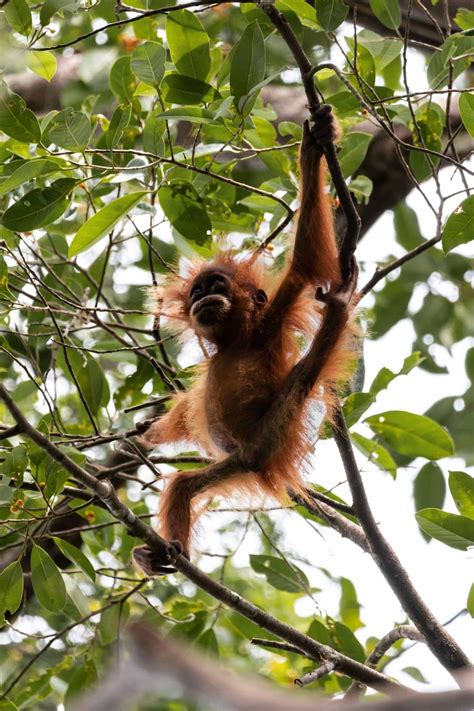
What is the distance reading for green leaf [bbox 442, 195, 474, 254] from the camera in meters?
3.94

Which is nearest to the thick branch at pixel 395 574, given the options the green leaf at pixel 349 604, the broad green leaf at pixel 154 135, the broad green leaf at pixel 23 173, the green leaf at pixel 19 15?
the broad green leaf at pixel 154 135

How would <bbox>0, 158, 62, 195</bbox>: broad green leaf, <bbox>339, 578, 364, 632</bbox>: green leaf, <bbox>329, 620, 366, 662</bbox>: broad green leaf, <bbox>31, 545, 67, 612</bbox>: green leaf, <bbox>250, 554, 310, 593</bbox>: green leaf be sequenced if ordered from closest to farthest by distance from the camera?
<bbox>0, 158, 62, 195</bbox>: broad green leaf, <bbox>31, 545, 67, 612</bbox>: green leaf, <bbox>329, 620, 366, 662</bbox>: broad green leaf, <bbox>250, 554, 310, 593</bbox>: green leaf, <bbox>339, 578, 364, 632</bbox>: green leaf

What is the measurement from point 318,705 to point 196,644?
15.0 feet

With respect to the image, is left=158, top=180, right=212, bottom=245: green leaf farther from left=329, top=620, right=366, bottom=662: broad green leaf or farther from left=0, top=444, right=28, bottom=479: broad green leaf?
left=329, top=620, right=366, bottom=662: broad green leaf

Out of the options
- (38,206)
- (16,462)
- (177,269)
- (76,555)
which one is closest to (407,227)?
(177,269)

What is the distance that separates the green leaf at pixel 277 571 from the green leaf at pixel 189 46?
9.66 ft

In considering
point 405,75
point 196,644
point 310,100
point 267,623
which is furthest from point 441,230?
point 196,644

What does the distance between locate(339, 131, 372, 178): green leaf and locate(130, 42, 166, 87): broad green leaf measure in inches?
53.5

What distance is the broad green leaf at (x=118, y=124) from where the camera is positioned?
13.9 feet

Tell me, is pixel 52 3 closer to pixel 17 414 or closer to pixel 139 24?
pixel 139 24

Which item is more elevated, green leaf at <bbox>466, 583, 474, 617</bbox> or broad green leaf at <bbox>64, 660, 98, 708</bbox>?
broad green leaf at <bbox>64, 660, 98, 708</bbox>

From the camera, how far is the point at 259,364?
191 inches


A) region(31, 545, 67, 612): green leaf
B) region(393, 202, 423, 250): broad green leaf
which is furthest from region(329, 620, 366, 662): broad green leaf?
region(393, 202, 423, 250): broad green leaf

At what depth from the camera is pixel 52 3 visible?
3.86 metres
